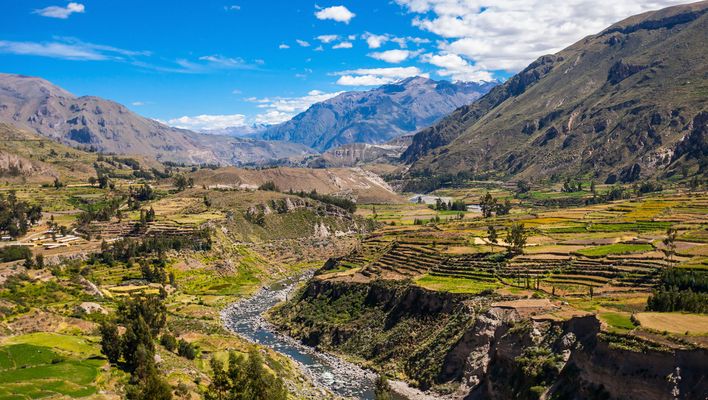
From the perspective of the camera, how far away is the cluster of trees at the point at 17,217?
483 ft

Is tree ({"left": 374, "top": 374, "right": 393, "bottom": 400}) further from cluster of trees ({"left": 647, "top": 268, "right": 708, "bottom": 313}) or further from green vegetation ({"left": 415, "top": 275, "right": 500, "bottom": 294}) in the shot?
cluster of trees ({"left": 647, "top": 268, "right": 708, "bottom": 313})

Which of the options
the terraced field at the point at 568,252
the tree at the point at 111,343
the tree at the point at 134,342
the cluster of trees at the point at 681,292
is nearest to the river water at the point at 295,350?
the terraced field at the point at 568,252

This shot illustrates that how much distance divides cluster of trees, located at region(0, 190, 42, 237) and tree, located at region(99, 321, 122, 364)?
10644cm

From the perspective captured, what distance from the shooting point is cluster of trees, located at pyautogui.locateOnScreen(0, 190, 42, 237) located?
14712cm

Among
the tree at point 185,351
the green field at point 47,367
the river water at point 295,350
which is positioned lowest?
the river water at point 295,350

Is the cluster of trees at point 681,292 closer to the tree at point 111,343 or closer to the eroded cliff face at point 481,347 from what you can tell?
the eroded cliff face at point 481,347

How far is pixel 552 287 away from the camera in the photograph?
7519cm

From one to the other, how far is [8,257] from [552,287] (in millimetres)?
107409

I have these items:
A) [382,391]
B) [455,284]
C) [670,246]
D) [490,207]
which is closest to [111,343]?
[382,391]

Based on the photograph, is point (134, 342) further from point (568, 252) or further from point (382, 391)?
point (568, 252)

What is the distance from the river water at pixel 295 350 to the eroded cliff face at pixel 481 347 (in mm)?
2618

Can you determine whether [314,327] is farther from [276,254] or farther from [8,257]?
[276,254]

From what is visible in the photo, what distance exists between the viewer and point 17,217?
514 ft

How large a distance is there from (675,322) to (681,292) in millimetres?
8717
